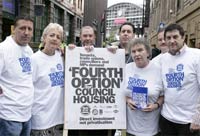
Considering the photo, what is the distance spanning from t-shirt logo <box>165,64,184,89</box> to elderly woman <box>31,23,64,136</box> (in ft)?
4.42

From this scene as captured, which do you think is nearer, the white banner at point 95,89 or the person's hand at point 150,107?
the person's hand at point 150,107

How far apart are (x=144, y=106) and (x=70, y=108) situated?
38.5 inches

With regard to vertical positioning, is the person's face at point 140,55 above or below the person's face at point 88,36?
below

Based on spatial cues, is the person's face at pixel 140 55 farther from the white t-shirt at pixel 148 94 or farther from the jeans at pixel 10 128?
the jeans at pixel 10 128

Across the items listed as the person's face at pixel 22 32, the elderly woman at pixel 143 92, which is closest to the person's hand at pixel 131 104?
the elderly woman at pixel 143 92

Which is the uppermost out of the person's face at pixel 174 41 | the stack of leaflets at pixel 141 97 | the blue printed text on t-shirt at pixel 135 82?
the person's face at pixel 174 41

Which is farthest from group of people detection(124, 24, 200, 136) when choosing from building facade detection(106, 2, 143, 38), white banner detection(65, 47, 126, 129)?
building facade detection(106, 2, 143, 38)

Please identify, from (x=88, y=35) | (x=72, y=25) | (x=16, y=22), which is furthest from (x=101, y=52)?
(x=72, y=25)

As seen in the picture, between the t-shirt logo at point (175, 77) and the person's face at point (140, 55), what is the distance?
31 centimetres

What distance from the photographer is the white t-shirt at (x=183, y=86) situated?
4.17 metres

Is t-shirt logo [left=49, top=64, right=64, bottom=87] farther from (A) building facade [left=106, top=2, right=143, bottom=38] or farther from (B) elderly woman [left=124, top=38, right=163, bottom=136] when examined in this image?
(A) building facade [left=106, top=2, right=143, bottom=38]

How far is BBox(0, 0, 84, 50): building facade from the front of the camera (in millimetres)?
22225

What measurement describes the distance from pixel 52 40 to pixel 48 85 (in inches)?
21.8

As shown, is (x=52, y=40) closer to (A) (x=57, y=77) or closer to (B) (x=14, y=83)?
(A) (x=57, y=77)
